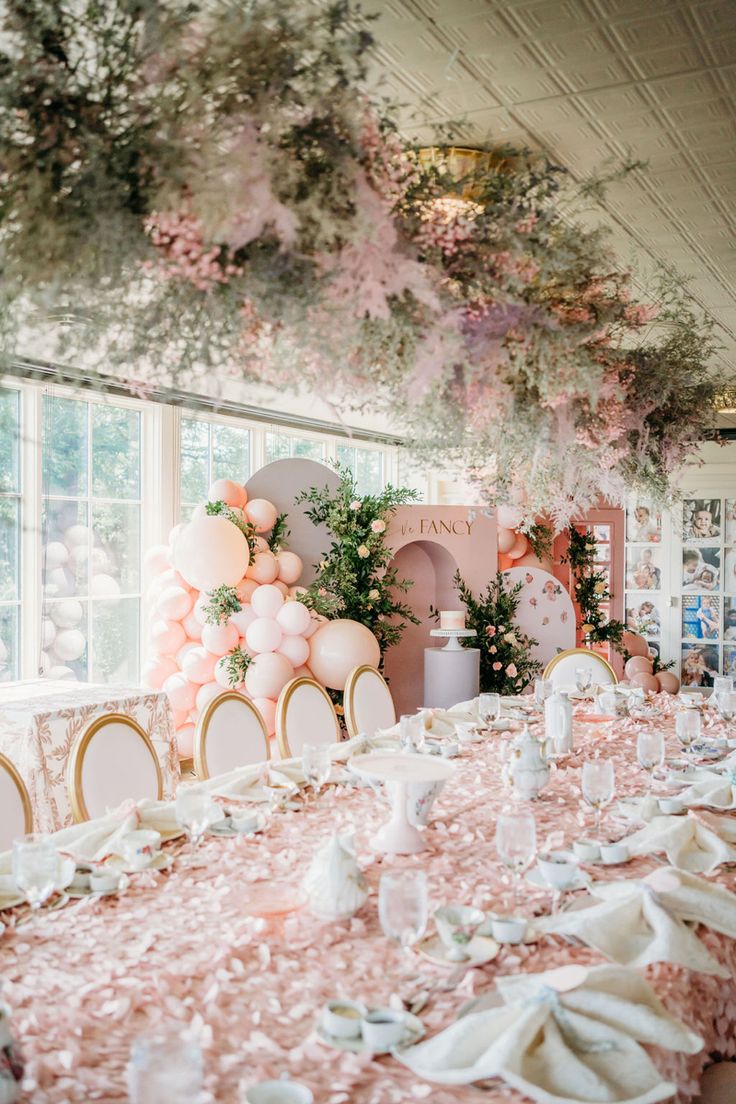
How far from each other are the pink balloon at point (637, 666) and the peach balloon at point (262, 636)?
13.7ft

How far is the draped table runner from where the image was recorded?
4.38 m

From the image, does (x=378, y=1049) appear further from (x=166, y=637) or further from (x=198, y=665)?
(x=166, y=637)

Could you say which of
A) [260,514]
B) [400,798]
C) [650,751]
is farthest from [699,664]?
[400,798]

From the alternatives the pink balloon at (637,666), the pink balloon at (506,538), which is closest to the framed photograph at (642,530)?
the pink balloon at (637,666)

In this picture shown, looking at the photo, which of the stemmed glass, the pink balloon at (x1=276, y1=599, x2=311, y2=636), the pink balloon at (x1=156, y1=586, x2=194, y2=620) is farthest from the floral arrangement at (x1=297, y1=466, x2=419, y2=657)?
the stemmed glass

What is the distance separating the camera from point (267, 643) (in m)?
6.11

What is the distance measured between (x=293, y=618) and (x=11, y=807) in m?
3.40

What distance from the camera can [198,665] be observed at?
19.9 feet

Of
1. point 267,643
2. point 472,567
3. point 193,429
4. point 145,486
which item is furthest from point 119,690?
point 472,567

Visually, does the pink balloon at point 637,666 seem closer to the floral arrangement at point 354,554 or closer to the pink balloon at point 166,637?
the floral arrangement at point 354,554

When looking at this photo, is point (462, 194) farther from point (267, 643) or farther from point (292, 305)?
point (267, 643)

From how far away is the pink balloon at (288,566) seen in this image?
260 inches

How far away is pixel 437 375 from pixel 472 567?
531 cm

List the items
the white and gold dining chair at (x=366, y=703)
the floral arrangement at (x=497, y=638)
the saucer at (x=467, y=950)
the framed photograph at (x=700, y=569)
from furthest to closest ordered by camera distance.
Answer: the framed photograph at (x=700, y=569)
the floral arrangement at (x=497, y=638)
the white and gold dining chair at (x=366, y=703)
the saucer at (x=467, y=950)
